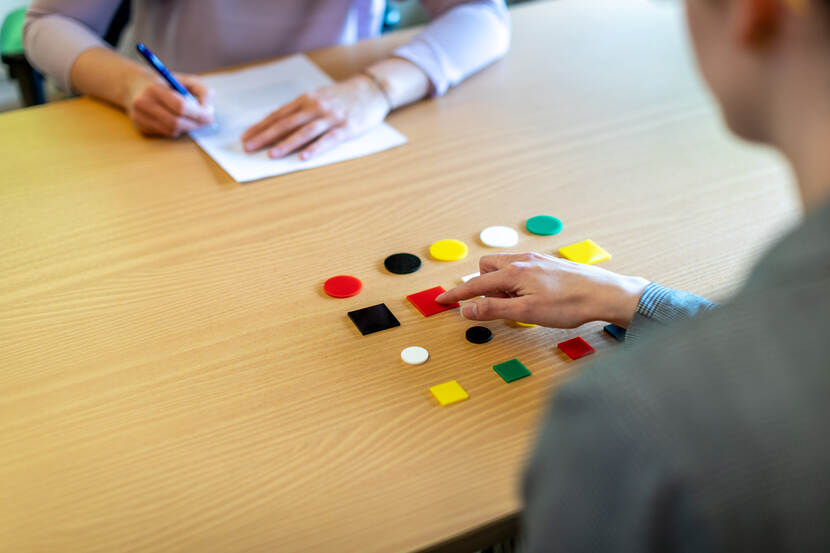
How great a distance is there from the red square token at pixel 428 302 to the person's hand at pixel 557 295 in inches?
1.2

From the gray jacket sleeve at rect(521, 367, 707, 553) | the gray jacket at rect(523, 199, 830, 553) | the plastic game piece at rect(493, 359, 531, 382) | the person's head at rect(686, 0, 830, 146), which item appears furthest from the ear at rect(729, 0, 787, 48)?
the plastic game piece at rect(493, 359, 531, 382)

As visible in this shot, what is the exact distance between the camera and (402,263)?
100 cm

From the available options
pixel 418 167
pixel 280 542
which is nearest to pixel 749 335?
pixel 280 542

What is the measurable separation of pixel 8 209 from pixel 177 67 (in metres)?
0.63

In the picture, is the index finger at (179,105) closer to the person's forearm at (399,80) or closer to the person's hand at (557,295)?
the person's forearm at (399,80)

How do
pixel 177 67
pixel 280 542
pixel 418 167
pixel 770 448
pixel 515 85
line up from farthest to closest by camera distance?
pixel 177 67 < pixel 515 85 < pixel 418 167 < pixel 280 542 < pixel 770 448

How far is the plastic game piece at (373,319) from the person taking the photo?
896mm

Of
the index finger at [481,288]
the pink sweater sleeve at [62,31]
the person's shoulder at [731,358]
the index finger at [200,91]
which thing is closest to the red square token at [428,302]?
the index finger at [481,288]

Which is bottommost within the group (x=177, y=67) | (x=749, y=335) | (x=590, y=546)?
(x=177, y=67)

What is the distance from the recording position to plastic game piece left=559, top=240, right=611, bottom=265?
3.25 ft

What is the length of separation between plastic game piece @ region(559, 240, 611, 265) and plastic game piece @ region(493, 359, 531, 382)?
0.20 meters

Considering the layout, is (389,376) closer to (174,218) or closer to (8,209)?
(174,218)

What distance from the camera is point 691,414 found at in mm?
426

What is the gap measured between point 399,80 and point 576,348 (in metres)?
0.66
